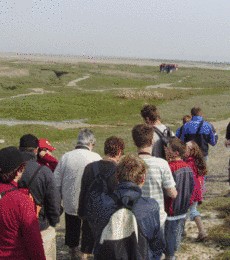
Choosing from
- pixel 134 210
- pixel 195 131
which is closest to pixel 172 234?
pixel 134 210

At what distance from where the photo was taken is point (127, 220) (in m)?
4.36

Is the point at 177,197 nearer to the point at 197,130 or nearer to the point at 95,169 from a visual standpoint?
the point at 95,169

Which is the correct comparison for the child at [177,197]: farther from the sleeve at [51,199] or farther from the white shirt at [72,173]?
the sleeve at [51,199]

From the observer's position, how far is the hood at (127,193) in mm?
4422

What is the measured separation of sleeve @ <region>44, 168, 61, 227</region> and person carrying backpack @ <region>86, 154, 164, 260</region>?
4.91 ft

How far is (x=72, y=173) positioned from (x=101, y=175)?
109cm

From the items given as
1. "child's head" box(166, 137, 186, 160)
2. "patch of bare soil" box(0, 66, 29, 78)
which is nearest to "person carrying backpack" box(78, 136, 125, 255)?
"child's head" box(166, 137, 186, 160)

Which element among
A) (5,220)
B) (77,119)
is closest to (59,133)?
(77,119)

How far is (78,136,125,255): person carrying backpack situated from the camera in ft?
20.3

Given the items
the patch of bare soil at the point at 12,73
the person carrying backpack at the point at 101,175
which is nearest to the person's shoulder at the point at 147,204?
the person carrying backpack at the point at 101,175

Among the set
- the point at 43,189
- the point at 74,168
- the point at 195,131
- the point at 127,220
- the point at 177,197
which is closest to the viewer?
the point at 127,220

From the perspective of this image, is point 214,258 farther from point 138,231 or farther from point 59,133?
point 59,133

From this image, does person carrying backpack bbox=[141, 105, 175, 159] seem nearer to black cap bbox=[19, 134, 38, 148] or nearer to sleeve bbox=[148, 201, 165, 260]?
black cap bbox=[19, 134, 38, 148]

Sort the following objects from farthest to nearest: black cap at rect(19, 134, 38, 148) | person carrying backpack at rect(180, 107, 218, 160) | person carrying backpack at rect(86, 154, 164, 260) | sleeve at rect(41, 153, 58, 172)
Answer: person carrying backpack at rect(180, 107, 218, 160) < sleeve at rect(41, 153, 58, 172) < black cap at rect(19, 134, 38, 148) < person carrying backpack at rect(86, 154, 164, 260)
